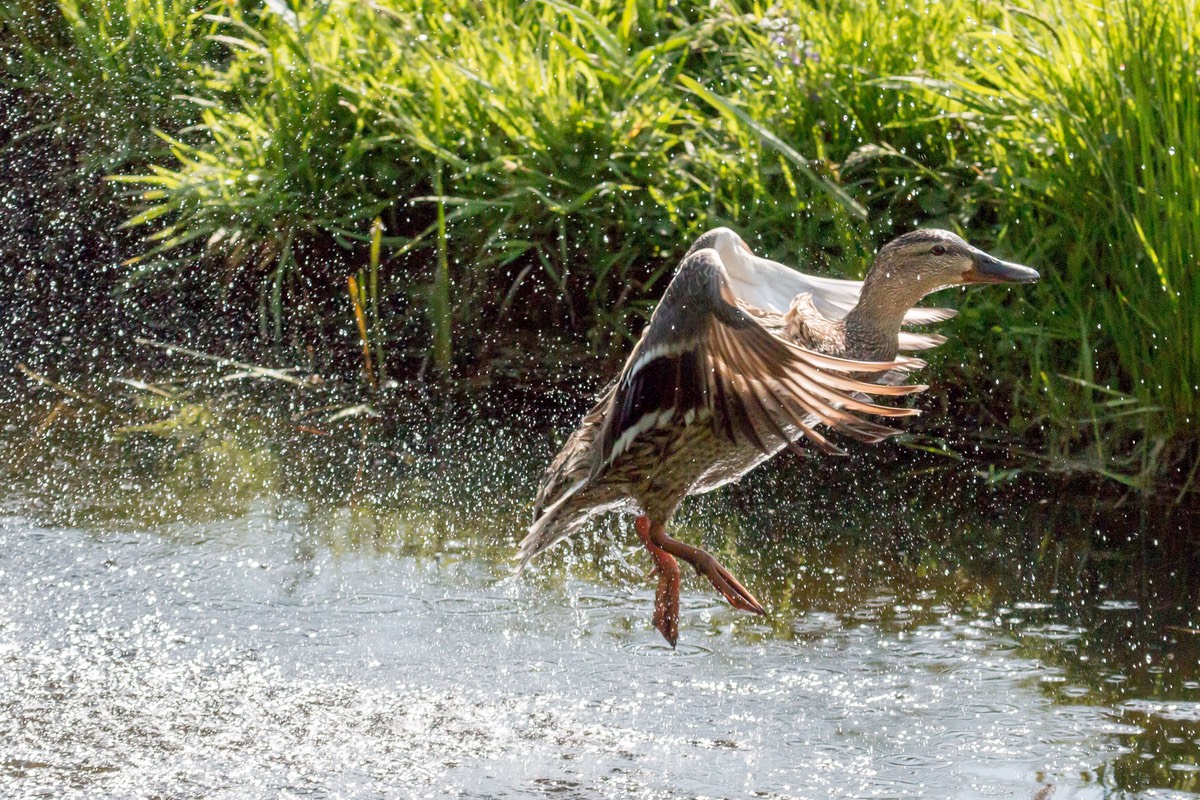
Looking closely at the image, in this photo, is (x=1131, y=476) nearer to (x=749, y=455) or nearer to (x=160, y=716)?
(x=749, y=455)

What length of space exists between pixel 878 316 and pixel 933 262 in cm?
20

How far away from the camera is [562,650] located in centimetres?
385

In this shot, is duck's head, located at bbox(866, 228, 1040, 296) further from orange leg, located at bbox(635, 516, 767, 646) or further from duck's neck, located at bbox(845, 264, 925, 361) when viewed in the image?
orange leg, located at bbox(635, 516, 767, 646)

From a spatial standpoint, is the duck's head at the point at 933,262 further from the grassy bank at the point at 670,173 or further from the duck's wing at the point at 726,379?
the grassy bank at the point at 670,173

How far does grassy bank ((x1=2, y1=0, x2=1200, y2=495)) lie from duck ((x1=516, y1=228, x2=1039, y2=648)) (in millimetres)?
587

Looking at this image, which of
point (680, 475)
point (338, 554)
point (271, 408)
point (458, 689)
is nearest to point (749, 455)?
point (680, 475)

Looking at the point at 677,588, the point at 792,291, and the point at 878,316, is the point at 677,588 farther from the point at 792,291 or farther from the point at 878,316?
→ the point at 792,291

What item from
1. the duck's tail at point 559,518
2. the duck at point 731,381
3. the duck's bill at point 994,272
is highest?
the duck's bill at point 994,272

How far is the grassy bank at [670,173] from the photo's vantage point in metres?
4.54

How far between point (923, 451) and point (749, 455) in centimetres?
120

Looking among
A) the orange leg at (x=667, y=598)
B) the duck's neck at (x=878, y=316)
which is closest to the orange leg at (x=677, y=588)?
the orange leg at (x=667, y=598)

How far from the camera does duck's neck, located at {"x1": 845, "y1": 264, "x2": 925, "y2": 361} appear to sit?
3955 mm

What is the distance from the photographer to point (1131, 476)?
4.47m

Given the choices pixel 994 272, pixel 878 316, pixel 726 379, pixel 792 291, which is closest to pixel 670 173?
pixel 792 291
